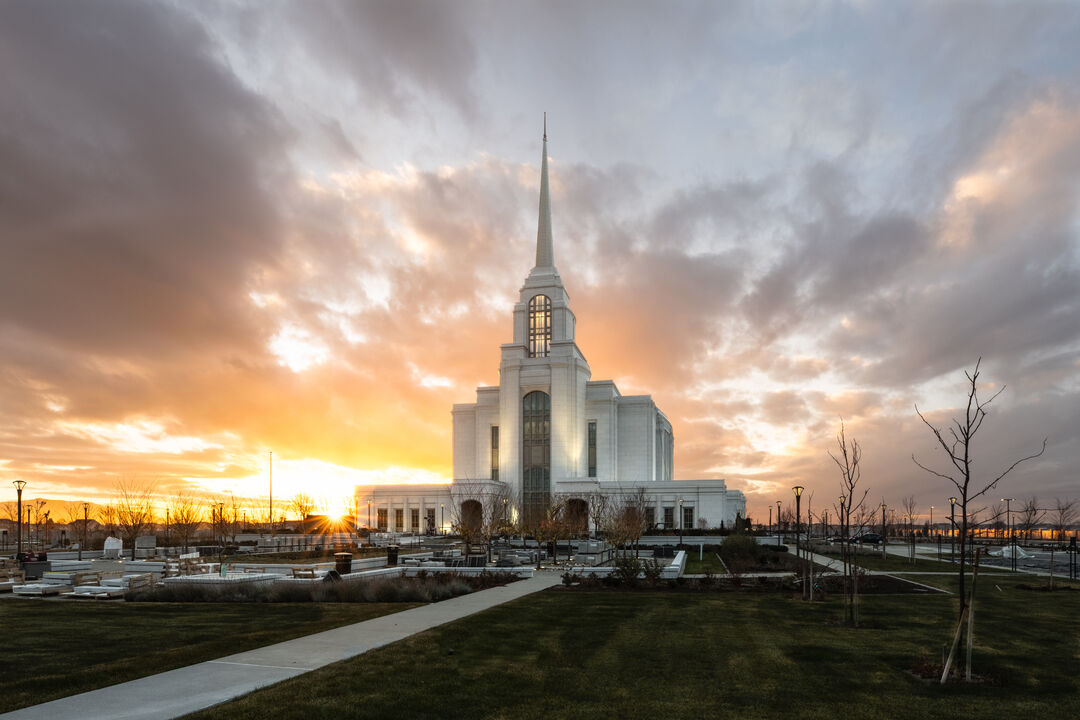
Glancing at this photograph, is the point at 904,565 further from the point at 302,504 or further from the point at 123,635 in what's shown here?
the point at 302,504

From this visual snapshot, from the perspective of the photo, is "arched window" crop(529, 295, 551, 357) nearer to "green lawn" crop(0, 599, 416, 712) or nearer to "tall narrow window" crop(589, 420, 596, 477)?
"tall narrow window" crop(589, 420, 596, 477)

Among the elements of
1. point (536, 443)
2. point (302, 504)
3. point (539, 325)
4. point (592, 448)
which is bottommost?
point (302, 504)

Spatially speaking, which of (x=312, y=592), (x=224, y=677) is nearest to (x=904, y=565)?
(x=312, y=592)

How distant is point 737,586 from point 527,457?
224 feet

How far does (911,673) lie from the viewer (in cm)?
1177

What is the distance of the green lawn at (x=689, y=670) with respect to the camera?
31.9ft

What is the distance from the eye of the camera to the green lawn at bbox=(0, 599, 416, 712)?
1116cm

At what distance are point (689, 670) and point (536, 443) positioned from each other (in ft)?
261

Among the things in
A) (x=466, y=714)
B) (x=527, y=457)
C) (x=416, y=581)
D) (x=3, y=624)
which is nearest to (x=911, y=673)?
(x=466, y=714)

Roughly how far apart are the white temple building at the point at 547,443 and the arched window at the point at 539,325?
0.43ft

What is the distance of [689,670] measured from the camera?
12.0 meters

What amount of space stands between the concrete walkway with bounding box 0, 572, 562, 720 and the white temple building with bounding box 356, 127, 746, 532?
218 feet

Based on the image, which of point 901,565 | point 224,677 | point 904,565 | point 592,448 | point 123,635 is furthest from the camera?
point 592,448

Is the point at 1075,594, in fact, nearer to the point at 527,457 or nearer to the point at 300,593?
the point at 300,593
